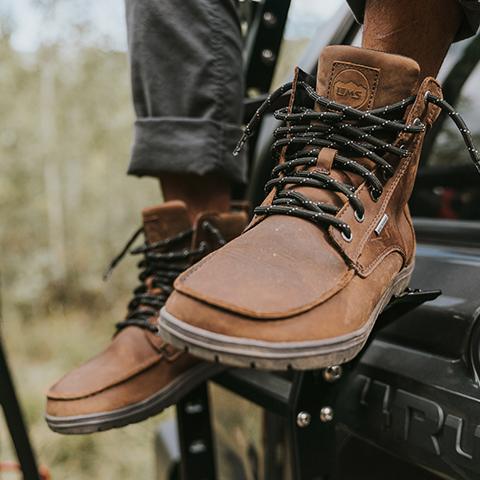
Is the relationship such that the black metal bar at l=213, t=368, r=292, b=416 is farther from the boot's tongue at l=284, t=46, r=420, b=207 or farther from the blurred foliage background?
the blurred foliage background

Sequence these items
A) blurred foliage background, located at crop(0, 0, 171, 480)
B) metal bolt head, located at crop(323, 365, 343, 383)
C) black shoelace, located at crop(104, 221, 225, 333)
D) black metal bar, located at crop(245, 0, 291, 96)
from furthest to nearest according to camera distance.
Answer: blurred foliage background, located at crop(0, 0, 171, 480)
black metal bar, located at crop(245, 0, 291, 96)
black shoelace, located at crop(104, 221, 225, 333)
metal bolt head, located at crop(323, 365, 343, 383)

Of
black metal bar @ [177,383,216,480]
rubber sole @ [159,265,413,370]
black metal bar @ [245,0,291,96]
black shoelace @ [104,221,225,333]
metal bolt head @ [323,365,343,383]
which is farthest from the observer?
black metal bar @ [245,0,291,96]

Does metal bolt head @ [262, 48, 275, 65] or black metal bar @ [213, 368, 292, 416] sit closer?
black metal bar @ [213, 368, 292, 416]

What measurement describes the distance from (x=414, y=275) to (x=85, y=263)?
21.2 ft

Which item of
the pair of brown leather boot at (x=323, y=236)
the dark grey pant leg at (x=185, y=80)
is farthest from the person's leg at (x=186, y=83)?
the pair of brown leather boot at (x=323, y=236)

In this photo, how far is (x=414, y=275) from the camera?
877 millimetres

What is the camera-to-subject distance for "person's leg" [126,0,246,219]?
841 millimetres

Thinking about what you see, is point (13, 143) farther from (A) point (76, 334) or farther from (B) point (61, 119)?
(A) point (76, 334)

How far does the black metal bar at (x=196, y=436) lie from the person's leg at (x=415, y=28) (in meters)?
0.65

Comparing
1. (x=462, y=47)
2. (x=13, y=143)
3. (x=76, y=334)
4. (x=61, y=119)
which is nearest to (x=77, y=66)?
(x=61, y=119)

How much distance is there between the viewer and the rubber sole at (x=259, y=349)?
552 millimetres

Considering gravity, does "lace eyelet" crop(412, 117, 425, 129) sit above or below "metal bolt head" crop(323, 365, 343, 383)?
above

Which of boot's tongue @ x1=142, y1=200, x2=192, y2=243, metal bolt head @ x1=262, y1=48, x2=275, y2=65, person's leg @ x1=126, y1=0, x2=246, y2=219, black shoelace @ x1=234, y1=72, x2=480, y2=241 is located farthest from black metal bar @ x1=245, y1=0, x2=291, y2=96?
black shoelace @ x1=234, y1=72, x2=480, y2=241

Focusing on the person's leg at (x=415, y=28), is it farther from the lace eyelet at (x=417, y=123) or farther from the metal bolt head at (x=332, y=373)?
the metal bolt head at (x=332, y=373)
